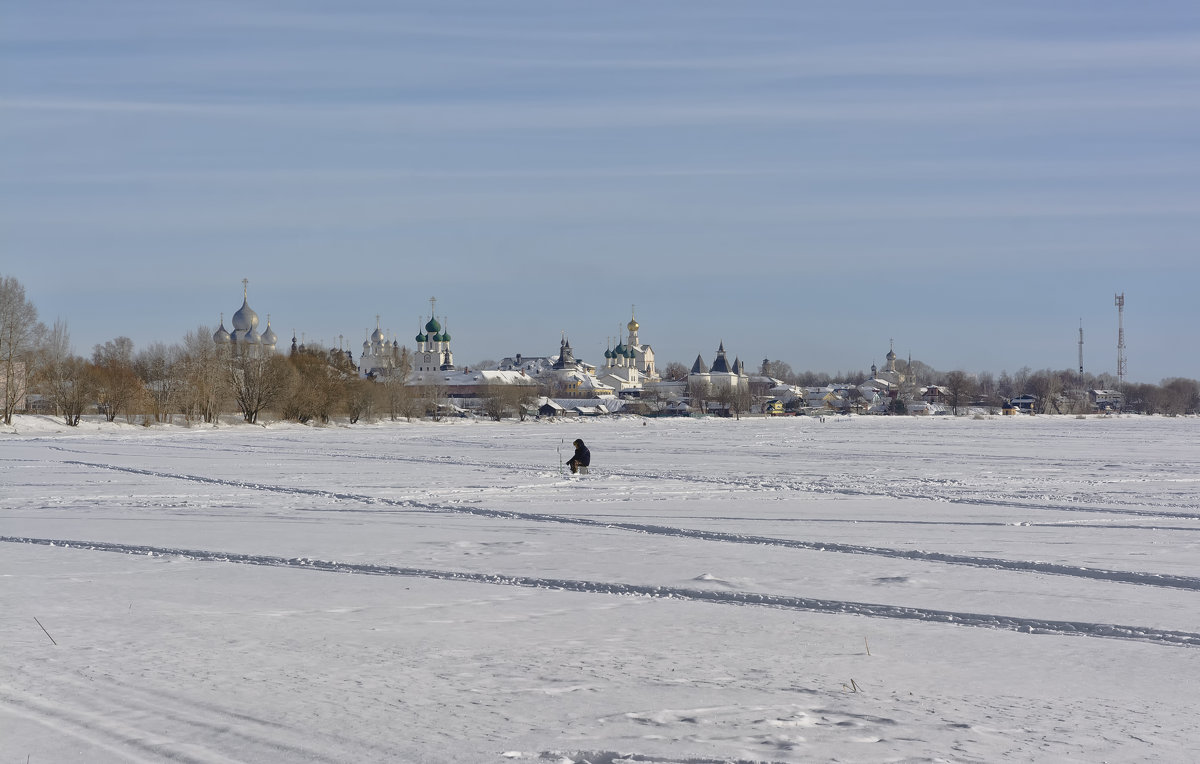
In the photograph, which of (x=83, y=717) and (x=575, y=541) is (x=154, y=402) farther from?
(x=83, y=717)

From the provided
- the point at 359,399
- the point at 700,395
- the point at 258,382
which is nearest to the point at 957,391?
the point at 700,395

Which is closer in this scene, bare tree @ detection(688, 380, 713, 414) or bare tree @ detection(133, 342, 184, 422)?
bare tree @ detection(133, 342, 184, 422)

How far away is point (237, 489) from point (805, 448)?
67.6 feet

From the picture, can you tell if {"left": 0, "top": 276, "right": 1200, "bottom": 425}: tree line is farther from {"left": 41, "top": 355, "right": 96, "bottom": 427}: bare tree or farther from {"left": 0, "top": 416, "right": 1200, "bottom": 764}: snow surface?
{"left": 0, "top": 416, "right": 1200, "bottom": 764}: snow surface

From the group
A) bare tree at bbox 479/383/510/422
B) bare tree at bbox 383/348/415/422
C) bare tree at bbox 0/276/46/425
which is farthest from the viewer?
bare tree at bbox 479/383/510/422

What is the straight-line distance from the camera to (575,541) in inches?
488

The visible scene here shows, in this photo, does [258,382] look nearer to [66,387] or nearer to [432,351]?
[66,387]

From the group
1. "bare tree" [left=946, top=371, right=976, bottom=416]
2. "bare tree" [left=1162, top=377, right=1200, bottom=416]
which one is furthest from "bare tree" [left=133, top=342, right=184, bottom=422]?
"bare tree" [left=1162, top=377, right=1200, bottom=416]

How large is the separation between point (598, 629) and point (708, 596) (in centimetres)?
152

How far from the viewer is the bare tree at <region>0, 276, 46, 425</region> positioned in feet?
172

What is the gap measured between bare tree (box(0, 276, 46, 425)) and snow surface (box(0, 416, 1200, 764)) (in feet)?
131

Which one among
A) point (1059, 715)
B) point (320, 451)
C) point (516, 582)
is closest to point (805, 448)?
point (320, 451)

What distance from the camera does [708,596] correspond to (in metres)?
9.04

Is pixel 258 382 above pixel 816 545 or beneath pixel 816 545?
above
